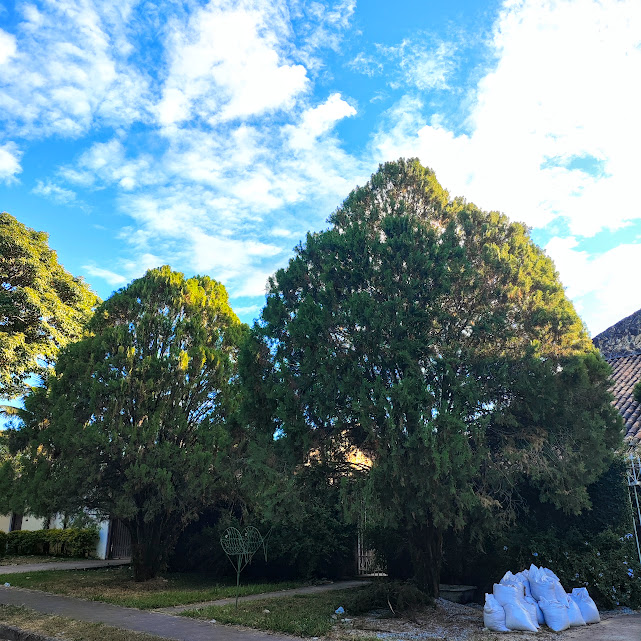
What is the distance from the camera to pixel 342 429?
8.70 m

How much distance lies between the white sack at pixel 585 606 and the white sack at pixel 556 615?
1.92 feet

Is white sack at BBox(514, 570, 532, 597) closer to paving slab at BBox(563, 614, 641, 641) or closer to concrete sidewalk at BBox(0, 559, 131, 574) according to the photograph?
paving slab at BBox(563, 614, 641, 641)

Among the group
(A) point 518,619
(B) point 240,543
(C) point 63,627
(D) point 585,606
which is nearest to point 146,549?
(B) point 240,543

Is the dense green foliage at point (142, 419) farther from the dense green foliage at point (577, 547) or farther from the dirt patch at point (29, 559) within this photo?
the dirt patch at point (29, 559)

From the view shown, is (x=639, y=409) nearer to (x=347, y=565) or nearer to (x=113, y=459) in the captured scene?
(x=347, y=565)

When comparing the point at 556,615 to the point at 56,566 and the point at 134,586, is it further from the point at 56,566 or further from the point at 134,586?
the point at 56,566

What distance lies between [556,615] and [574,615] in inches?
16.9

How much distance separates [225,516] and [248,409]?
17.4 ft

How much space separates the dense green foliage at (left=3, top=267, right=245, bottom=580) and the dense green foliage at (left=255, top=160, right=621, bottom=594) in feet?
11.7

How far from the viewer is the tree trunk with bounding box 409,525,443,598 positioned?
9.03 meters

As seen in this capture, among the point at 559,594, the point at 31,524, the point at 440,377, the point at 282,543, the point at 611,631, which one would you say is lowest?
the point at 611,631

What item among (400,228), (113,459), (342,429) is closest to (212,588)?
(113,459)

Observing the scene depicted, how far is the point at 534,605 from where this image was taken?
7.36 meters

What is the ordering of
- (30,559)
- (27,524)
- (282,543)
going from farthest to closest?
(27,524) → (30,559) → (282,543)
